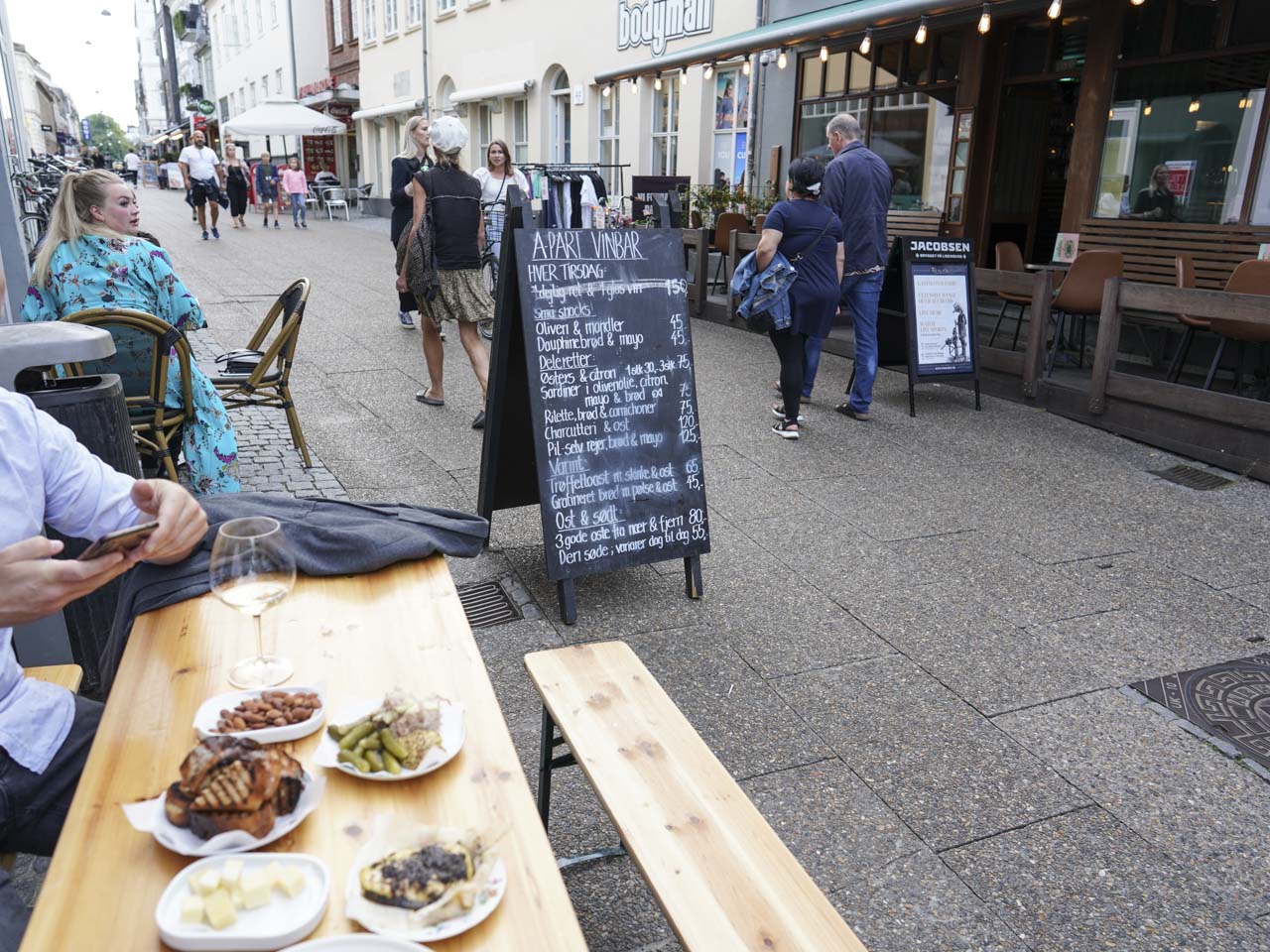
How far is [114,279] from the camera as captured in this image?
4.50 m

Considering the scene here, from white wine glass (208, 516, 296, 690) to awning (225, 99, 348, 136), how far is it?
27378 mm

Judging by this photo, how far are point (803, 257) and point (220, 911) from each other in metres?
5.89

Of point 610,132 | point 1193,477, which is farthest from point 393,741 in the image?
point 610,132

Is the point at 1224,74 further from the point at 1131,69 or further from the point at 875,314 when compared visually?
the point at 875,314

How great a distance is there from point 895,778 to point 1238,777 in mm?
1111

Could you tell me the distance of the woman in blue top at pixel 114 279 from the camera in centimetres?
446

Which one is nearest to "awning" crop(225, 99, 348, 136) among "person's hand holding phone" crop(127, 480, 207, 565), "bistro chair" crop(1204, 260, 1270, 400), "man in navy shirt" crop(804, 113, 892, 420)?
"man in navy shirt" crop(804, 113, 892, 420)

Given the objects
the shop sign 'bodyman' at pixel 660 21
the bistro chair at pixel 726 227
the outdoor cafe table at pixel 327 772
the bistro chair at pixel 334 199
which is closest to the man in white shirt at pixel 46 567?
the outdoor cafe table at pixel 327 772

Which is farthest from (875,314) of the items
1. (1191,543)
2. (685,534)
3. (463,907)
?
(463,907)

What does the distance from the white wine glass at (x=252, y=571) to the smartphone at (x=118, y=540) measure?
0.12 metres

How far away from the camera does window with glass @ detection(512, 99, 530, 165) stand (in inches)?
783

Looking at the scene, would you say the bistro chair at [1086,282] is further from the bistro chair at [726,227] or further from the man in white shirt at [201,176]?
the man in white shirt at [201,176]

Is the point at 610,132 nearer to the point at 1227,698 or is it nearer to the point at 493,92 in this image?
the point at 493,92

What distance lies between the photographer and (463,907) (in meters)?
1.21
